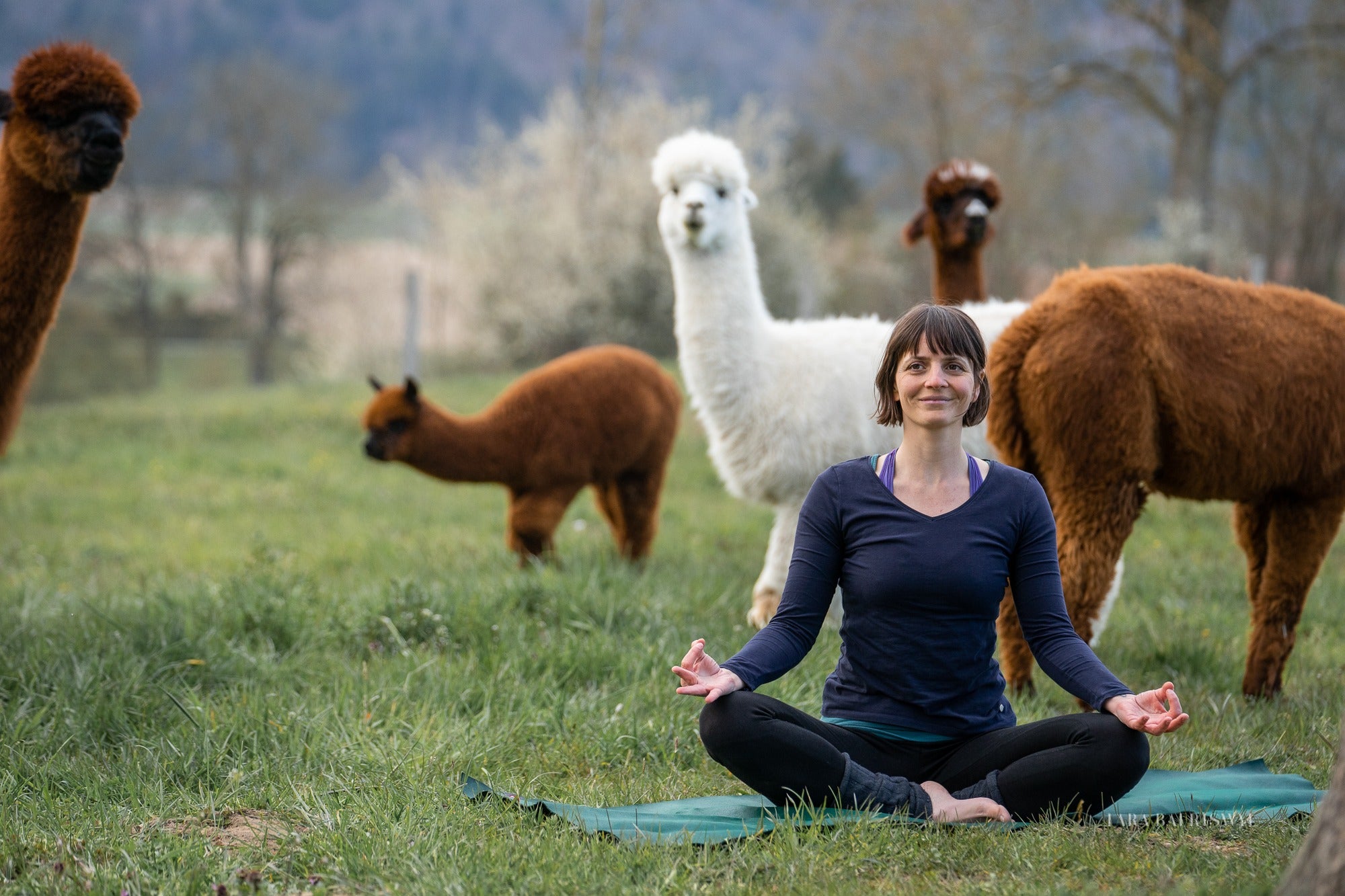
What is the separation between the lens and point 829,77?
28.5 meters

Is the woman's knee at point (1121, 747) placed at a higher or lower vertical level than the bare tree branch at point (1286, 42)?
lower

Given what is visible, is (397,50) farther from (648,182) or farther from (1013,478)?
(1013,478)

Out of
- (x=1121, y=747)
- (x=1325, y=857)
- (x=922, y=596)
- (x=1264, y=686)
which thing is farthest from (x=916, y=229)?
(x=1325, y=857)

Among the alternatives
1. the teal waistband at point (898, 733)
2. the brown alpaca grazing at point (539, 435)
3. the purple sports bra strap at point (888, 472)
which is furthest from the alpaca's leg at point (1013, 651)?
the brown alpaca grazing at point (539, 435)

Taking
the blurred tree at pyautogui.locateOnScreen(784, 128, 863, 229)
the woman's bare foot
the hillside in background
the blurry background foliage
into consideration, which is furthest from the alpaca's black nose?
the blurred tree at pyautogui.locateOnScreen(784, 128, 863, 229)

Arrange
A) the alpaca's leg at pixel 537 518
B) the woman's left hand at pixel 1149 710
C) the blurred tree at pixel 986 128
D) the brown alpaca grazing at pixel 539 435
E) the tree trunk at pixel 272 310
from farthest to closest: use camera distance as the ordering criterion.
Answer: the tree trunk at pixel 272 310 < the blurred tree at pixel 986 128 < the alpaca's leg at pixel 537 518 < the brown alpaca grazing at pixel 539 435 < the woman's left hand at pixel 1149 710

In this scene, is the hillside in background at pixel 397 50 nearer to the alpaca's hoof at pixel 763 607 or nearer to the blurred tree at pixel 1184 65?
the blurred tree at pixel 1184 65

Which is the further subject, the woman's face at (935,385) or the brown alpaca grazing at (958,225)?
the brown alpaca grazing at (958,225)

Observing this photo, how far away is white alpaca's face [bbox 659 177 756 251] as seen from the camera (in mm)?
5148

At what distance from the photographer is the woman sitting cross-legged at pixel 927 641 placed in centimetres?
271

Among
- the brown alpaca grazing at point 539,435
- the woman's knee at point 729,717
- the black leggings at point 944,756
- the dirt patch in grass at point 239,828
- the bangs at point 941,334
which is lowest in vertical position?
the dirt patch in grass at point 239,828

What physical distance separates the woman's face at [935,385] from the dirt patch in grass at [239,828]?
1.88 m

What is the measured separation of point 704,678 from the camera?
2.62 meters

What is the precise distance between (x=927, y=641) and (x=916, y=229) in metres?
3.51
